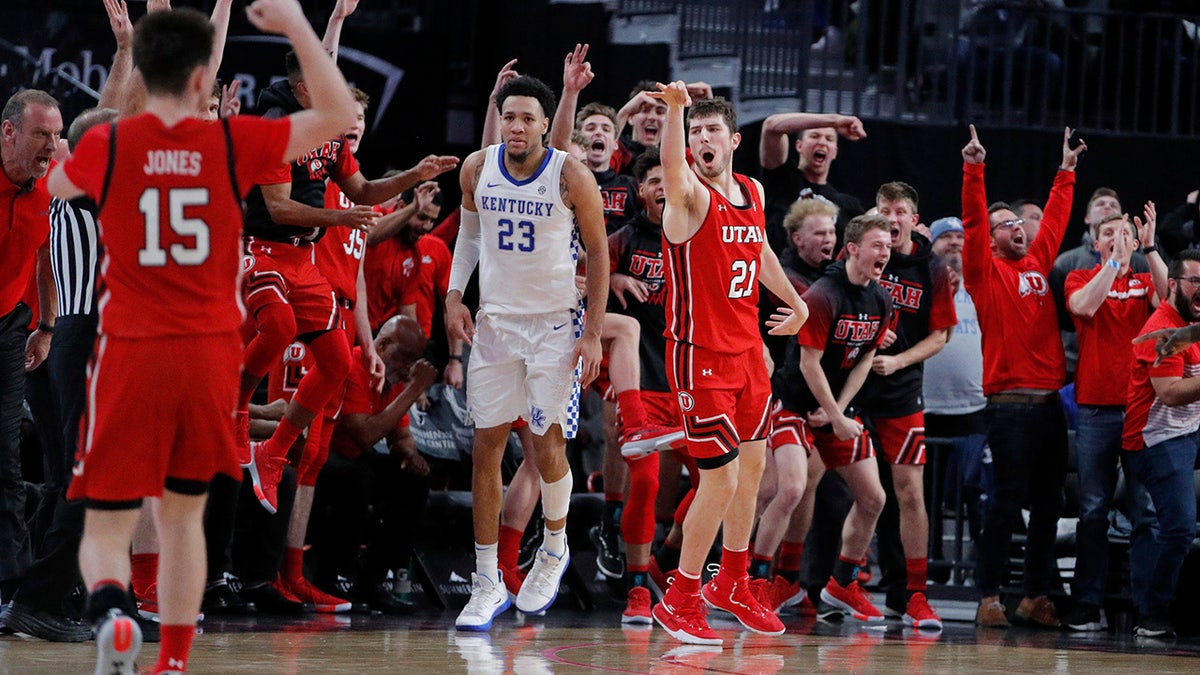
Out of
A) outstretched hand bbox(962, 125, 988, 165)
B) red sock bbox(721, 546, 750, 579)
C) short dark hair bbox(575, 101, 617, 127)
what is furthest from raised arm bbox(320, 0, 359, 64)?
outstretched hand bbox(962, 125, 988, 165)

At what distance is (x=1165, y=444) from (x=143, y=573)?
5.60 meters

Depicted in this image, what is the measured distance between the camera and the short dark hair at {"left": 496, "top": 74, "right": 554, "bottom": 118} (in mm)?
6930

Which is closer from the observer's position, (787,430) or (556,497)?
(556,497)

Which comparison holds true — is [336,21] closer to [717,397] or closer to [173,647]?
[717,397]

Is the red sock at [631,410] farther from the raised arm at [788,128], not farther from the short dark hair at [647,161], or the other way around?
the raised arm at [788,128]

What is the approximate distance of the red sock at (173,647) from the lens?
425 centimetres

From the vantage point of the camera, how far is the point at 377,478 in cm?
870

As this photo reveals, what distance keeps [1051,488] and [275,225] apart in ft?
15.9

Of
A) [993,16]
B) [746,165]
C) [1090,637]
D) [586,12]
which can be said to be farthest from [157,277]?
[993,16]

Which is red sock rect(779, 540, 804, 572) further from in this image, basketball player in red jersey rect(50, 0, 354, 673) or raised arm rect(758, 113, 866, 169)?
basketball player in red jersey rect(50, 0, 354, 673)

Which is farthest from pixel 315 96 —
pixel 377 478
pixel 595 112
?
pixel 595 112

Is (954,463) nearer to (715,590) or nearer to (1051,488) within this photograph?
(1051,488)

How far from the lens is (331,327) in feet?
24.9

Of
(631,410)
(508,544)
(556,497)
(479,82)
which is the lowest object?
(508,544)
